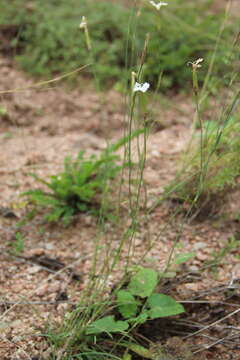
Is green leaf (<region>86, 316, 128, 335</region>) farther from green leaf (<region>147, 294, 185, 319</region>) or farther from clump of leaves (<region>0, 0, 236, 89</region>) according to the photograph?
clump of leaves (<region>0, 0, 236, 89</region>)

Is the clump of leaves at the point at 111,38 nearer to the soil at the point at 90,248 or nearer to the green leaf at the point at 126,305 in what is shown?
the soil at the point at 90,248

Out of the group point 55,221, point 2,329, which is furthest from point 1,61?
point 2,329

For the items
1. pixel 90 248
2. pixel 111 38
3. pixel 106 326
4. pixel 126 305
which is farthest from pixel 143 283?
pixel 111 38

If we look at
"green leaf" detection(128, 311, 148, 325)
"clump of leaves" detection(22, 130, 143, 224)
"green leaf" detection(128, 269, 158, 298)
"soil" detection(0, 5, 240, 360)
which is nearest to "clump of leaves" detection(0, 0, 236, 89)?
"soil" detection(0, 5, 240, 360)

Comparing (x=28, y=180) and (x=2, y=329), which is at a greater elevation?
(x=28, y=180)

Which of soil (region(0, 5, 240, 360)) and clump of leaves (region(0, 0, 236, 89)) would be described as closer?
soil (region(0, 5, 240, 360))

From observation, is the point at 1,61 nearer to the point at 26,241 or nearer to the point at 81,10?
the point at 81,10

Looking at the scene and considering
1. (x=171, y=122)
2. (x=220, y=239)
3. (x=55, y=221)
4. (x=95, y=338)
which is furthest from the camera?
(x=171, y=122)
